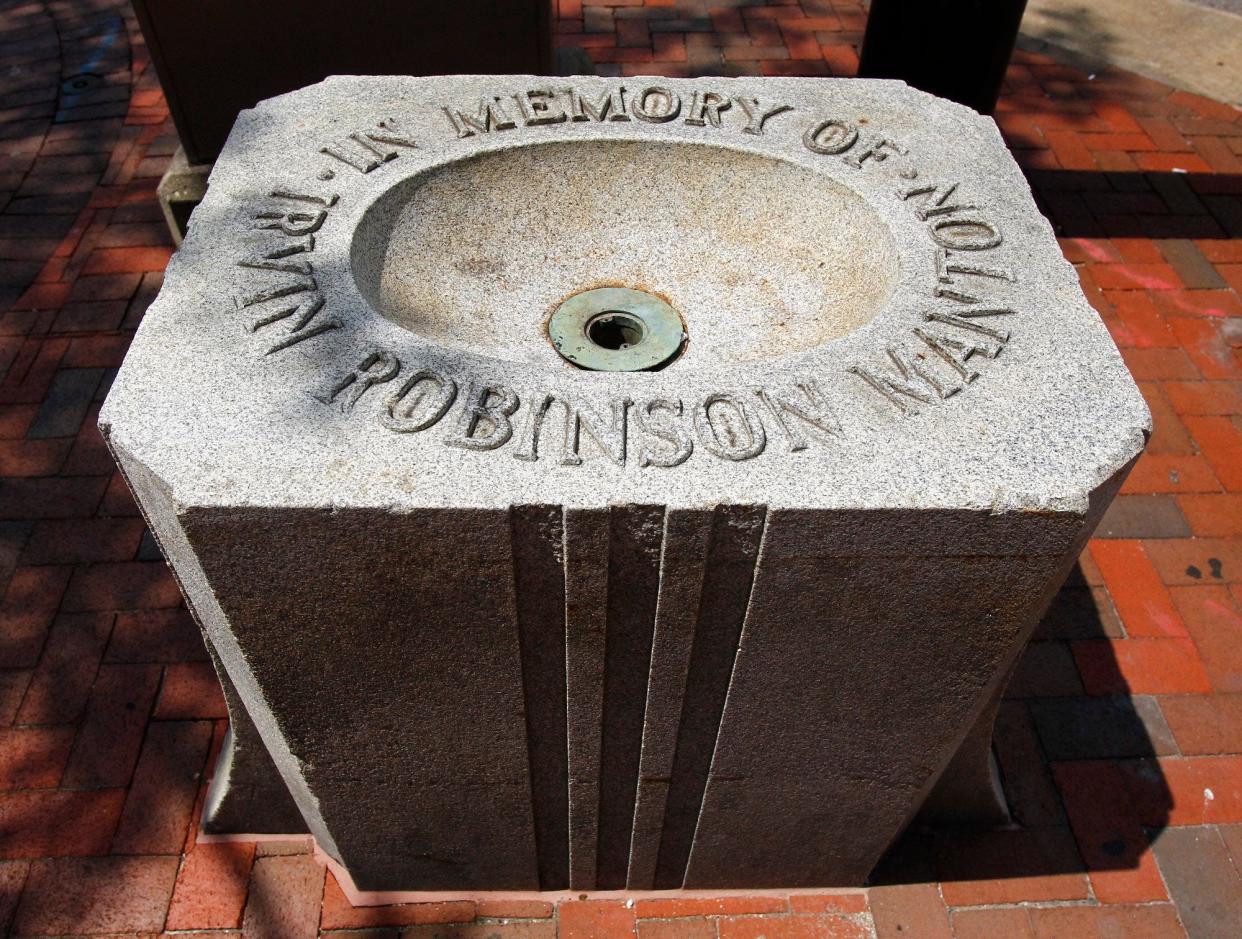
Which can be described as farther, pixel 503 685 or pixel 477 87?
pixel 477 87

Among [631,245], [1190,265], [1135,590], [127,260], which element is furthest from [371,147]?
[1190,265]

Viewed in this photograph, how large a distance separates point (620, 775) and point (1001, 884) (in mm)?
1146

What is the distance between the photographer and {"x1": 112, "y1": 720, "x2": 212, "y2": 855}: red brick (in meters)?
2.48

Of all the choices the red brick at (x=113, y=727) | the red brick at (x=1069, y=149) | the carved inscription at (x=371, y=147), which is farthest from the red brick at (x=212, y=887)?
the red brick at (x=1069, y=149)

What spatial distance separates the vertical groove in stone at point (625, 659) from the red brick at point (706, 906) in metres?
0.19

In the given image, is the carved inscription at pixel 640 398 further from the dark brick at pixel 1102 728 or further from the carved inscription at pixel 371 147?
the dark brick at pixel 1102 728

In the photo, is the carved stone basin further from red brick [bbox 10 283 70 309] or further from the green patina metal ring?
red brick [bbox 10 283 70 309]

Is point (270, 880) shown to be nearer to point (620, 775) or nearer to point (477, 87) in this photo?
point (620, 775)

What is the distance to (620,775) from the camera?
2002 mm

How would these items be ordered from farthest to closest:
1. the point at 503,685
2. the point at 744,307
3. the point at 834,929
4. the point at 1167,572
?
1. the point at 1167,572
2. the point at 834,929
3. the point at 744,307
4. the point at 503,685

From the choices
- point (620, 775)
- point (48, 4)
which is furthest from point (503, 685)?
point (48, 4)

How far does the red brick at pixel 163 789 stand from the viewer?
2484 millimetres

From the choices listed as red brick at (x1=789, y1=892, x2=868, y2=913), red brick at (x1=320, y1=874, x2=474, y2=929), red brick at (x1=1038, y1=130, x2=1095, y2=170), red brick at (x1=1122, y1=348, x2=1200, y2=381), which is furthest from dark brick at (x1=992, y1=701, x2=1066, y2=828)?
red brick at (x1=1038, y1=130, x2=1095, y2=170)

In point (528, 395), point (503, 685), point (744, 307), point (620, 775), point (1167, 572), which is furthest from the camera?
point (1167, 572)
